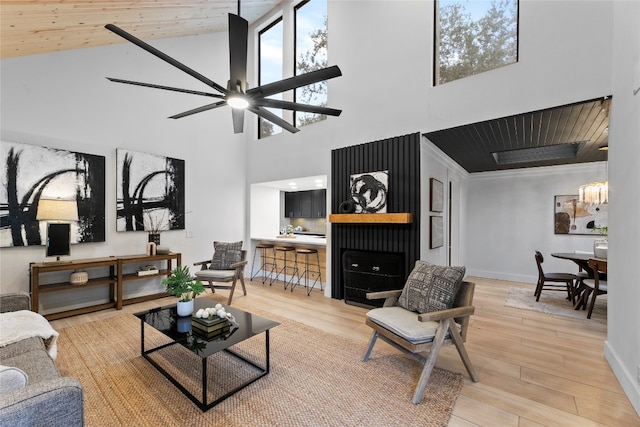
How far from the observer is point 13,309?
8.09 ft

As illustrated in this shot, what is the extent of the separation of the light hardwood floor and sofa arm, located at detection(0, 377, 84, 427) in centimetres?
206

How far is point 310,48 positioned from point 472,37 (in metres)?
2.97

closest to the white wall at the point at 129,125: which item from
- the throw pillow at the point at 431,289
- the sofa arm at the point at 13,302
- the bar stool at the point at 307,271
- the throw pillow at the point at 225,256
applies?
the throw pillow at the point at 225,256

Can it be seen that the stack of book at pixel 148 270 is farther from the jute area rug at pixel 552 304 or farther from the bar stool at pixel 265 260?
the jute area rug at pixel 552 304

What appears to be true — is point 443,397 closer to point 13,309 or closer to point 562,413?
point 562,413

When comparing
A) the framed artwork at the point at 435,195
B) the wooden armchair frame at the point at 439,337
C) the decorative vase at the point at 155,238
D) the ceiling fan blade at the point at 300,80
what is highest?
the ceiling fan blade at the point at 300,80

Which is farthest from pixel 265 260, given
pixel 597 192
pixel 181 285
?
pixel 597 192

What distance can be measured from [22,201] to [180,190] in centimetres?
198

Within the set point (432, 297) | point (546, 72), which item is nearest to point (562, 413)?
point (432, 297)

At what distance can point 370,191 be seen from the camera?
4.26m

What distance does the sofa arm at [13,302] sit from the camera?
2.43 metres

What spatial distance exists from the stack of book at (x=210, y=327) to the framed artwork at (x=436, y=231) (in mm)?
3059

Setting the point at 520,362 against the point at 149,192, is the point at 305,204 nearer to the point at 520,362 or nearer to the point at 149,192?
the point at 149,192

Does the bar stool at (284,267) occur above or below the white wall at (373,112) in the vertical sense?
below
